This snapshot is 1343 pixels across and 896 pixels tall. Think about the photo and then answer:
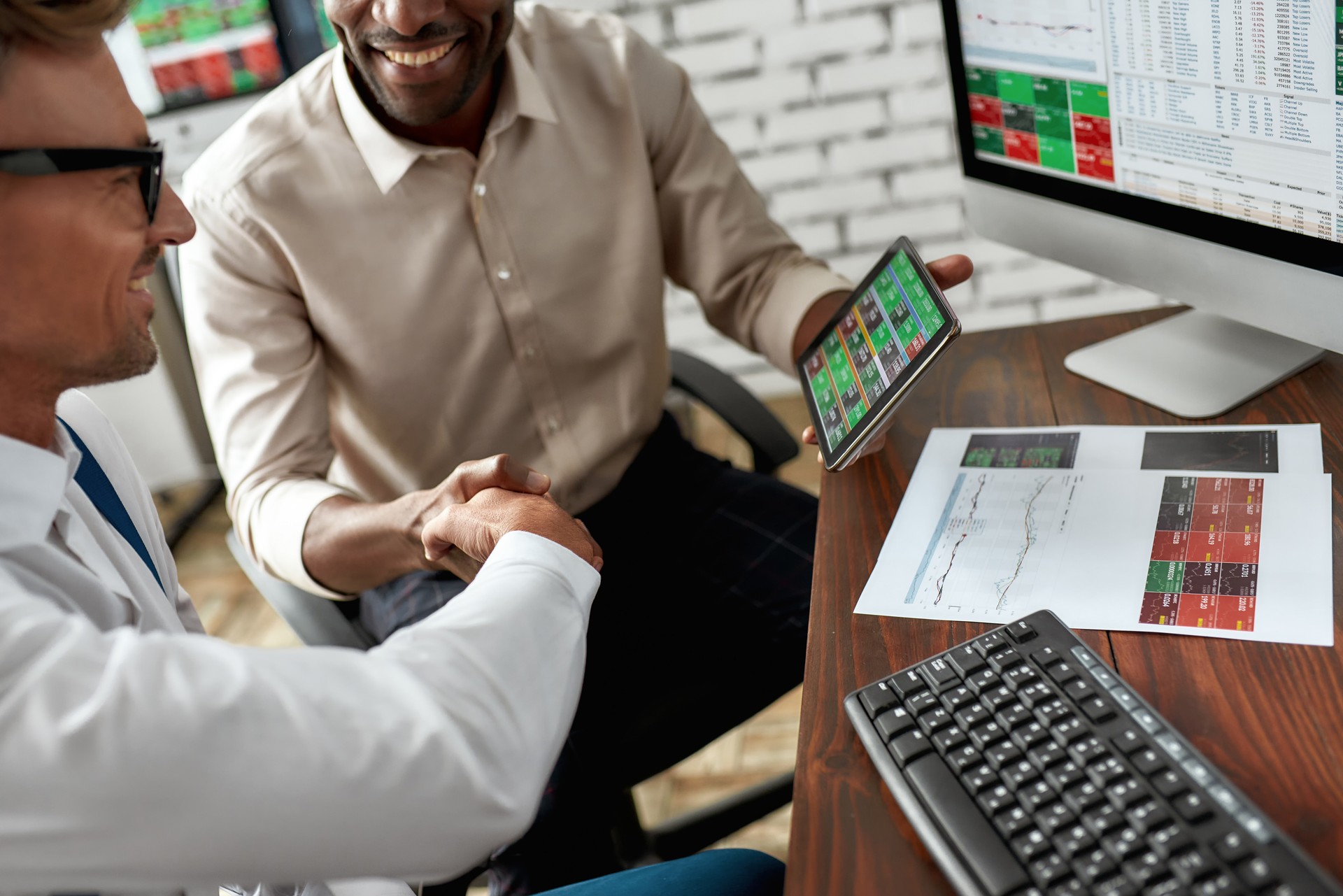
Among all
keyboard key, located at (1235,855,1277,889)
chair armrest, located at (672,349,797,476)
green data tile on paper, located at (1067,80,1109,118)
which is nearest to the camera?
keyboard key, located at (1235,855,1277,889)

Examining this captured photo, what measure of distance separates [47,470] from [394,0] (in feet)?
2.24

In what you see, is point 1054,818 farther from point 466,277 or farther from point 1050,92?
point 466,277

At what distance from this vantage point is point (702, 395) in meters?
1.35

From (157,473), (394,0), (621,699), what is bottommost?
(157,473)

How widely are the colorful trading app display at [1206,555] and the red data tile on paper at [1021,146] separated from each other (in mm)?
386

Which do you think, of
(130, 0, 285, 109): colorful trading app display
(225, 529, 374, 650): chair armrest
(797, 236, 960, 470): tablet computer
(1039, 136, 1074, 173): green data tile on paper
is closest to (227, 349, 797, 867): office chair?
(225, 529, 374, 650): chair armrest

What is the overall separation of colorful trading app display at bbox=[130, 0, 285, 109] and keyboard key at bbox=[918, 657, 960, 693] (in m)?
2.25

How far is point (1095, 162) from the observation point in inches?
39.2

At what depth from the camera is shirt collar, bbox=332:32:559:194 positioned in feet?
4.00

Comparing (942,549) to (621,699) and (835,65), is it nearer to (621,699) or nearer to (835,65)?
(621,699)

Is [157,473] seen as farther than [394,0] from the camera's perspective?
Yes

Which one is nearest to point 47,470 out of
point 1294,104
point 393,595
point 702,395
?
point 393,595

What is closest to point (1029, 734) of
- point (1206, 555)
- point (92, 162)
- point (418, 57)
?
point (1206, 555)

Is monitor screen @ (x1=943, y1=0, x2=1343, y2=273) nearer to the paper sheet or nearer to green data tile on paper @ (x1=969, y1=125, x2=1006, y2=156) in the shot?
green data tile on paper @ (x1=969, y1=125, x2=1006, y2=156)
